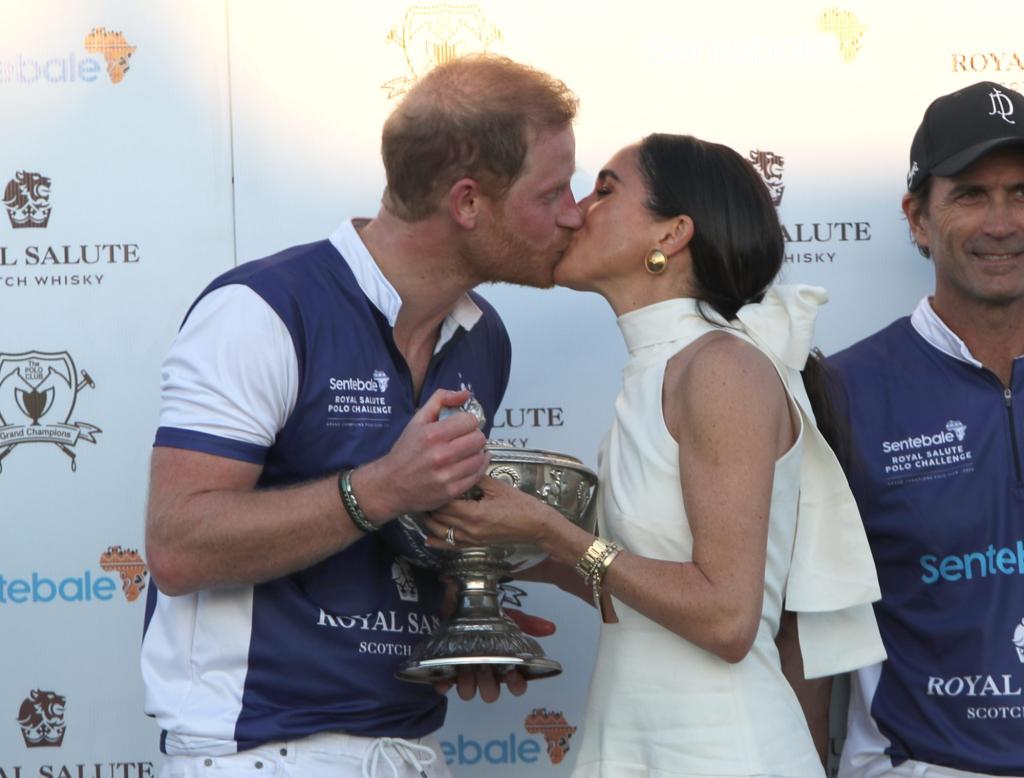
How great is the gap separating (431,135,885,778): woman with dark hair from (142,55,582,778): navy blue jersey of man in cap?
16cm

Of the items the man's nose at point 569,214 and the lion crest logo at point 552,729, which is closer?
the man's nose at point 569,214

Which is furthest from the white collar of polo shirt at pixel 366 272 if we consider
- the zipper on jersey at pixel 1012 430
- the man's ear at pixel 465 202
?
the zipper on jersey at pixel 1012 430

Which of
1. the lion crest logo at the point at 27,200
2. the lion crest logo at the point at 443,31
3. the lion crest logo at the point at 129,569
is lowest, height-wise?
the lion crest logo at the point at 129,569

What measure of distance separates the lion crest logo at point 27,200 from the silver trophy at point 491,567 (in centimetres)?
142

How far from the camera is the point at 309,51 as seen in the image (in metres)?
3.44

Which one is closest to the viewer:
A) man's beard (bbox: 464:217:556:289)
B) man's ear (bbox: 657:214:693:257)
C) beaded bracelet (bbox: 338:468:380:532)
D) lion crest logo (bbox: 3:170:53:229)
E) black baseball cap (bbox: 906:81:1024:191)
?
beaded bracelet (bbox: 338:468:380:532)

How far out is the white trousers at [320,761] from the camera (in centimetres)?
248

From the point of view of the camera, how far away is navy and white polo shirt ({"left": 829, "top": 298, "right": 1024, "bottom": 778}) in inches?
120

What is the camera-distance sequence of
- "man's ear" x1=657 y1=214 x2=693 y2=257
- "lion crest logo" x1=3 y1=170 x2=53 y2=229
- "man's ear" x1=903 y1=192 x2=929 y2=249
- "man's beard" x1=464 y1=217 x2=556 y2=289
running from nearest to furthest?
"man's ear" x1=657 y1=214 x2=693 y2=257 → "man's beard" x1=464 y1=217 x2=556 y2=289 → "man's ear" x1=903 y1=192 x2=929 y2=249 → "lion crest logo" x1=3 y1=170 x2=53 y2=229

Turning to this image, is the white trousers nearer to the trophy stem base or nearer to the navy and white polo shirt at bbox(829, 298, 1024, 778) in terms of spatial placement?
the trophy stem base

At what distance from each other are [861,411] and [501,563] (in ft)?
3.52

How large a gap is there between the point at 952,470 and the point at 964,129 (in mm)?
768

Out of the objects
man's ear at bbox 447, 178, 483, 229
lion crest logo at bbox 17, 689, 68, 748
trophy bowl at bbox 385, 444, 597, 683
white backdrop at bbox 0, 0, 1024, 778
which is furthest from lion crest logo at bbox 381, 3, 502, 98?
lion crest logo at bbox 17, 689, 68, 748

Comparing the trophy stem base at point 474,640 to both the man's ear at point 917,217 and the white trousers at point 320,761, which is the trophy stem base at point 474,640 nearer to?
the white trousers at point 320,761
